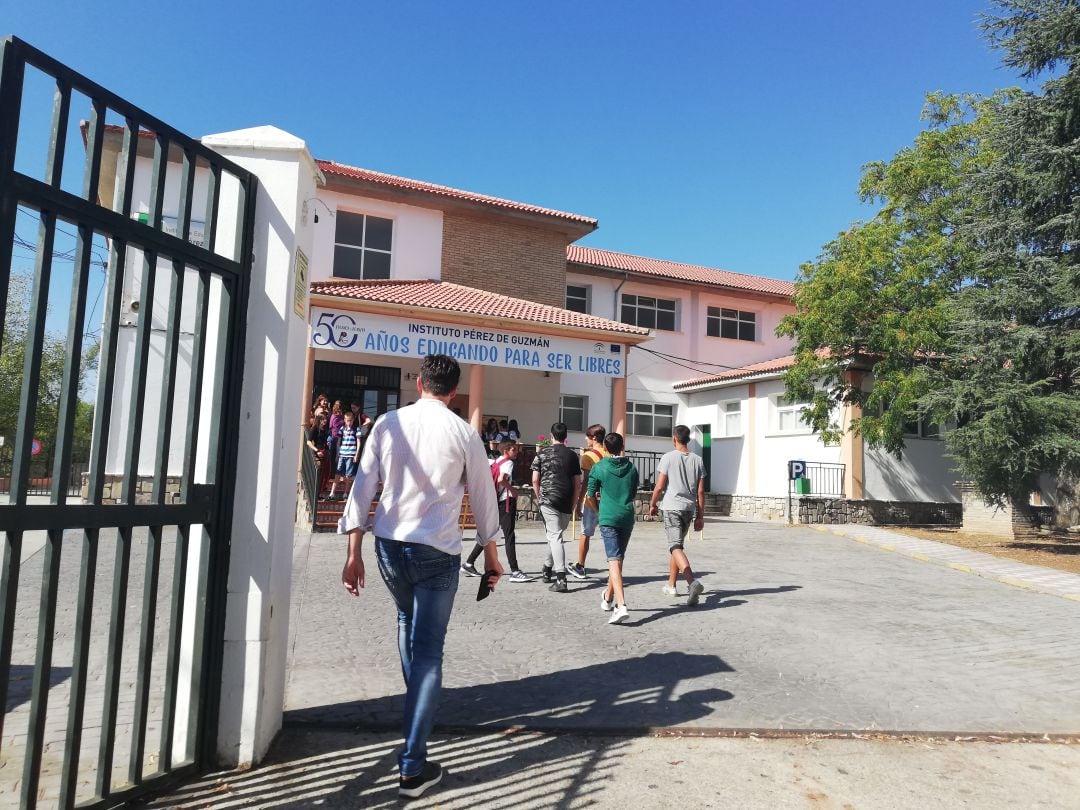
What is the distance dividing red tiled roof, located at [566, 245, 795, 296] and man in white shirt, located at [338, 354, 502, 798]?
69.6 feet

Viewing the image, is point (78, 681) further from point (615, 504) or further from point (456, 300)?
point (456, 300)

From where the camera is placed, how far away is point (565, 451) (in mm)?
8336

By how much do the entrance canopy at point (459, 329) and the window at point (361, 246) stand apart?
3.49ft

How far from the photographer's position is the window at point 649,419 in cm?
2503

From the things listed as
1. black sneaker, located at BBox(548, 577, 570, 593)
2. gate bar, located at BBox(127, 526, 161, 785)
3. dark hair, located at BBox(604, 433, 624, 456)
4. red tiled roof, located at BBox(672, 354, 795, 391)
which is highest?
red tiled roof, located at BBox(672, 354, 795, 391)

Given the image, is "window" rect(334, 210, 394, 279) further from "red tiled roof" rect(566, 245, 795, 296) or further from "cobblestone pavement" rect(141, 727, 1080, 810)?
"cobblestone pavement" rect(141, 727, 1080, 810)

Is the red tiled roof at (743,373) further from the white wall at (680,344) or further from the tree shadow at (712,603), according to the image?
the tree shadow at (712,603)

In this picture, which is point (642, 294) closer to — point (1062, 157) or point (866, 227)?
point (866, 227)

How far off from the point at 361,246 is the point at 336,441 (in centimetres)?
635

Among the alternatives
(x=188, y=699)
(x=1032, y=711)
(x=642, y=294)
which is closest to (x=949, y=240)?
(x=642, y=294)

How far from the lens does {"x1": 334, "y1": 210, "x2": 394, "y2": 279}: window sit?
19312 mm

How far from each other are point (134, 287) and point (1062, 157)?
56.8 feet

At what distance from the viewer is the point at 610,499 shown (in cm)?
736

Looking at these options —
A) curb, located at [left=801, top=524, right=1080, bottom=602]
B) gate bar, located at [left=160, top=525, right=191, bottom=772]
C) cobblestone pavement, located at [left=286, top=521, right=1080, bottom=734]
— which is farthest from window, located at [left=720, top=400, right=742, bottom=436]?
gate bar, located at [left=160, top=525, right=191, bottom=772]
